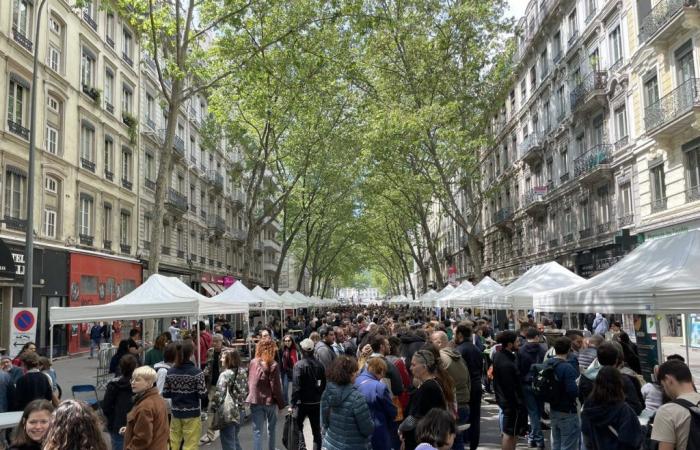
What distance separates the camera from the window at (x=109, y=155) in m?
26.7

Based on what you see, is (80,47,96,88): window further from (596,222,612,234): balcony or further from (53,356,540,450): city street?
(596,222,612,234): balcony

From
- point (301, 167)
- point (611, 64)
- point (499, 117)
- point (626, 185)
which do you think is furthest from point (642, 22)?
point (499, 117)

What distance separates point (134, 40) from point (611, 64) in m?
22.9

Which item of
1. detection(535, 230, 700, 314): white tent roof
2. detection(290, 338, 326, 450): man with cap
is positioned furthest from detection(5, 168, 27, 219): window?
detection(535, 230, 700, 314): white tent roof

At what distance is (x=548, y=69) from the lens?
3044cm

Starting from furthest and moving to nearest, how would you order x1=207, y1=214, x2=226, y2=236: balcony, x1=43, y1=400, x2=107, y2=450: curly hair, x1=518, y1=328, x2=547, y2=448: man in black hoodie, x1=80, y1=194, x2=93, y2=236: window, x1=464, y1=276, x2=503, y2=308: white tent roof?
x1=207, y1=214, x2=226, y2=236: balcony → x1=80, y1=194, x2=93, y2=236: window → x1=464, y1=276, x2=503, y2=308: white tent roof → x1=518, y1=328, x2=547, y2=448: man in black hoodie → x1=43, y1=400, x2=107, y2=450: curly hair

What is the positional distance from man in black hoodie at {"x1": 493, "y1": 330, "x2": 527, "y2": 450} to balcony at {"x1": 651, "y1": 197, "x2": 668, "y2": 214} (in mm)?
14615

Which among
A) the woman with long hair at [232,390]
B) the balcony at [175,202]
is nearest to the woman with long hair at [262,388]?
the woman with long hair at [232,390]

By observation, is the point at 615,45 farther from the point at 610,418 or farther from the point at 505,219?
the point at 610,418

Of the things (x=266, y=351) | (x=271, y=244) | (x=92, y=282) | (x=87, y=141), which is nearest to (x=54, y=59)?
(x=87, y=141)

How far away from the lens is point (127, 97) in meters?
29.2

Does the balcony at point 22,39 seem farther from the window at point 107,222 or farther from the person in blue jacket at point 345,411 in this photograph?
the person in blue jacket at point 345,411

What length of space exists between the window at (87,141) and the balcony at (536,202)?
2194 cm

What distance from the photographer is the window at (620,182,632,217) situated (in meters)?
22.7
